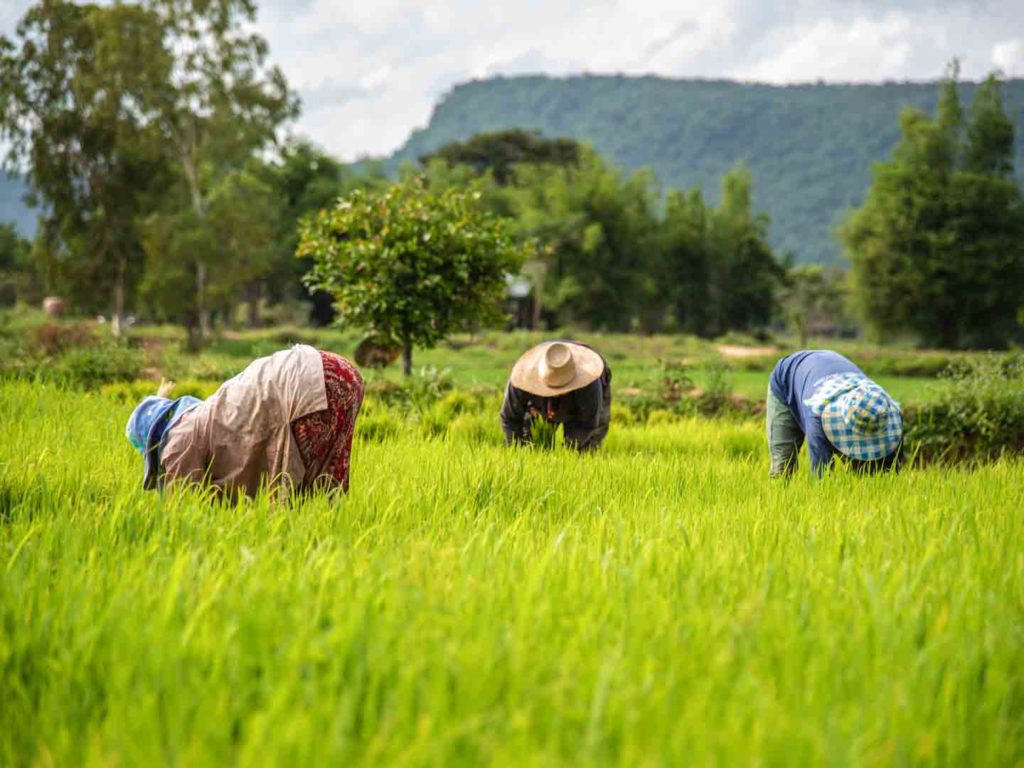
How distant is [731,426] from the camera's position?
7316 millimetres

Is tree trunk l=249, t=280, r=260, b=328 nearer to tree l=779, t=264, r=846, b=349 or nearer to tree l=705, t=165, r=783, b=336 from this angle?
tree l=705, t=165, r=783, b=336

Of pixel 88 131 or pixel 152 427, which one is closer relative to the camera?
pixel 152 427

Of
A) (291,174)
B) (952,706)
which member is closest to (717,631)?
(952,706)

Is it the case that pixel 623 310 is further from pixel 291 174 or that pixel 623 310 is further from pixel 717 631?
pixel 717 631

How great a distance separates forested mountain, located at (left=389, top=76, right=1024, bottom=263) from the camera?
12450 centimetres

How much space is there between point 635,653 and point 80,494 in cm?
228

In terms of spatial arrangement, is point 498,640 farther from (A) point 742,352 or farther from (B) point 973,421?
(A) point 742,352

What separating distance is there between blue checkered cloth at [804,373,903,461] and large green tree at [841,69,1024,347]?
96.2 feet

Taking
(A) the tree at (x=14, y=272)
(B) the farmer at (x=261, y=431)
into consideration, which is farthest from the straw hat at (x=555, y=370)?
(A) the tree at (x=14, y=272)

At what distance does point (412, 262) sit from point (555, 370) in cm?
455

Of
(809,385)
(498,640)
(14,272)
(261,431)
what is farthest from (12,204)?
(498,640)

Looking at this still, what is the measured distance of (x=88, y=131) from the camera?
81.2ft

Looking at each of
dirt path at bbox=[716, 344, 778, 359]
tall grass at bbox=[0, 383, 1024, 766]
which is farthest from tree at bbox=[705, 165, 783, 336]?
tall grass at bbox=[0, 383, 1024, 766]

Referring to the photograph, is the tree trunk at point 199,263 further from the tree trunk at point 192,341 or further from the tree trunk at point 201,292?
the tree trunk at point 192,341
